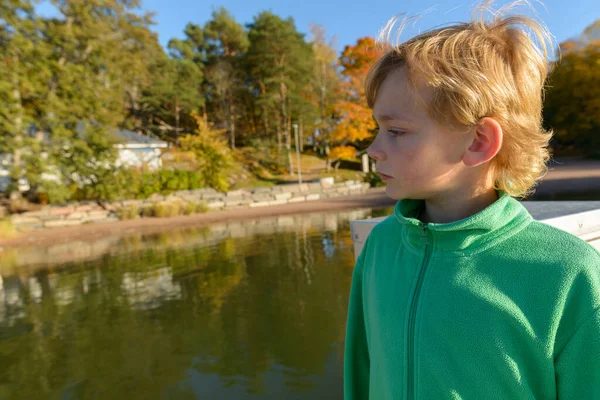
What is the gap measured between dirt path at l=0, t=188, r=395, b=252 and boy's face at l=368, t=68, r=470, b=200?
12.1 metres

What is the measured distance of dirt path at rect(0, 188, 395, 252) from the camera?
11.8 metres

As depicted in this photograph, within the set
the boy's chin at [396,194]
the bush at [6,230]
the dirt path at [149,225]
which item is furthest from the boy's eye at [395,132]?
the bush at [6,230]

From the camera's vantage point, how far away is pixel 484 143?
35.8 inches

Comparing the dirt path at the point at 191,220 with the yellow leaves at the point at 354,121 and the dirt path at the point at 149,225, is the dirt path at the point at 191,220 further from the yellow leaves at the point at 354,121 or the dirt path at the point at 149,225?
the yellow leaves at the point at 354,121

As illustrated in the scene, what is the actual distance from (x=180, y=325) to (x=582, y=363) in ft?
14.1

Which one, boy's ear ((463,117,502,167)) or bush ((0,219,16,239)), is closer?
boy's ear ((463,117,502,167))

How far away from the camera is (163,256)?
8289 millimetres

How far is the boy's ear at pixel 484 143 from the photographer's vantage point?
89cm

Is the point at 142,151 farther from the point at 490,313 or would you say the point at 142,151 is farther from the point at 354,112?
the point at 490,313

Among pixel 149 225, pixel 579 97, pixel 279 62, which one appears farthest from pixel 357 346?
pixel 579 97

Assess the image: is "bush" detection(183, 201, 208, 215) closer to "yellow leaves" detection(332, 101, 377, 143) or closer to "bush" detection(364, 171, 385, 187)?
"bush" detection(364, 171, 385, 187)

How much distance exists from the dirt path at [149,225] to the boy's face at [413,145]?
12067mm

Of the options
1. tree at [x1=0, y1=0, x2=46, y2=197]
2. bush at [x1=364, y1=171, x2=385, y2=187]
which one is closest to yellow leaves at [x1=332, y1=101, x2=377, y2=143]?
bush at [x1=364, y1=171, x2=385, y2=187]

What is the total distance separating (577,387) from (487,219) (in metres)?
0.34
